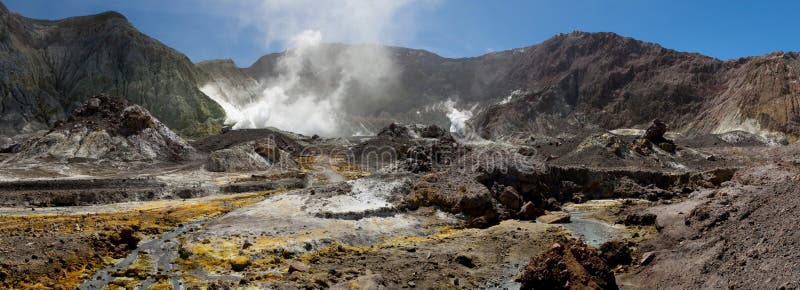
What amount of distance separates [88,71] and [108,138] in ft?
284

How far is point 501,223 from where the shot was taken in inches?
1558

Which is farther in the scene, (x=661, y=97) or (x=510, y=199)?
(x=661, y=97)

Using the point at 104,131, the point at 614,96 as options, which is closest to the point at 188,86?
the point at 104,131

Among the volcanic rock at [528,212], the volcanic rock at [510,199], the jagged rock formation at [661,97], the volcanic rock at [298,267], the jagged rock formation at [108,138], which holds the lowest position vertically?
the volcanic rock at [298,267]

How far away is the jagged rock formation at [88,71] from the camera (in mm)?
133875

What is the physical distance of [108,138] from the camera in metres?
75.4

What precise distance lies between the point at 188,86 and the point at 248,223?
133 meters

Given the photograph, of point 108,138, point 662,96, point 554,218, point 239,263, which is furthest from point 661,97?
point 239,263

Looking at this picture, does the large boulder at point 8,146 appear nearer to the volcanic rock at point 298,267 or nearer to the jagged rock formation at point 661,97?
the volcanic rock at point 298,267

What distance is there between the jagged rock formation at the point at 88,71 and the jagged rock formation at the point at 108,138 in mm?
61765

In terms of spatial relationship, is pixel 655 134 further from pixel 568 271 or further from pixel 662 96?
pixel 662 96

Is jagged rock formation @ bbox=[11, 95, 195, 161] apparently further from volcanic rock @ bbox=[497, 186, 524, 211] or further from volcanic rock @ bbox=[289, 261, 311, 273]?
volcanic rock @ bbox=[289, 261, 311, 273]

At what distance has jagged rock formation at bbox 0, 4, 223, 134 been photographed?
133875mm

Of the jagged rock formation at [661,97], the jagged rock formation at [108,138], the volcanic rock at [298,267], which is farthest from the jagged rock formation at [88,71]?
the volcanic rock at [298,267]
